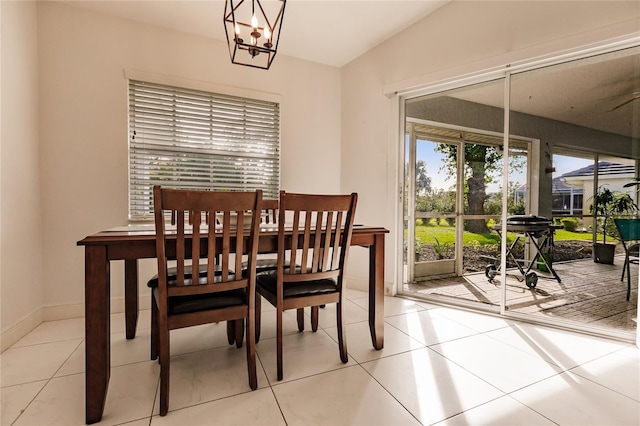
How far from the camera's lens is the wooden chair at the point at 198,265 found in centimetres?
139

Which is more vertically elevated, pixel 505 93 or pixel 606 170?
pixel 505 93

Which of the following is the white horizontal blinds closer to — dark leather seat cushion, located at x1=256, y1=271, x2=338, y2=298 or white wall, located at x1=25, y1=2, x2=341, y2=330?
white wall, located at x1=25, y1=2, x2=341, y2=330

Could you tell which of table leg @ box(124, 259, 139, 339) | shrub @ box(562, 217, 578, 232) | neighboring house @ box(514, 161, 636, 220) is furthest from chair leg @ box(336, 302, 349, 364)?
shrub @ box(562, 217, 578, 232)

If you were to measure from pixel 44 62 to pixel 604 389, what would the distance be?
4.52 metres

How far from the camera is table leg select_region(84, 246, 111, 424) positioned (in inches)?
53.1

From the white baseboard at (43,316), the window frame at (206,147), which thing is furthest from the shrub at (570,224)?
the white baseboard at (43,316)

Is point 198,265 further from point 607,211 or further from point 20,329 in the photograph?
point 607,211

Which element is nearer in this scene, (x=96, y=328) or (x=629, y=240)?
(x=96, y=328)

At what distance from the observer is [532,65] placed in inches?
97.1

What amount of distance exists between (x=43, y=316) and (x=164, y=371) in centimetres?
195

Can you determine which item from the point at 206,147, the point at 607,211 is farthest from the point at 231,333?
the point at 607,211

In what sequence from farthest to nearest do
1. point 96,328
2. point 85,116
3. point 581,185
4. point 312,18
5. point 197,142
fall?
point 197,142, point 312,18, point 85,116, point 581,185, point 96,328

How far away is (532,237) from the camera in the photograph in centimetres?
262

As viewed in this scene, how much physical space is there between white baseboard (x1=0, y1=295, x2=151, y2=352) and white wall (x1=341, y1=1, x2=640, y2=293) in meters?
2.48
